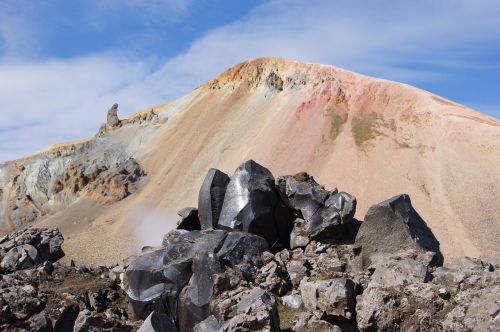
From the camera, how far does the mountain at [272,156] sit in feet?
124

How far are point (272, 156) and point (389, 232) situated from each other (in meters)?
29.5


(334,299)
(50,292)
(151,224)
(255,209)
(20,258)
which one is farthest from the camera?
(151,224)

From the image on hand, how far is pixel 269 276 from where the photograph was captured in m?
15.4

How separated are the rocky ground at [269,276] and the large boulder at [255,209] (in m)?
0.03

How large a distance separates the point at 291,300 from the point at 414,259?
3.30m

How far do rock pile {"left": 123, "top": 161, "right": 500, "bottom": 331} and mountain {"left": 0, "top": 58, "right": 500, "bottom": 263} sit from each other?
51.0ft

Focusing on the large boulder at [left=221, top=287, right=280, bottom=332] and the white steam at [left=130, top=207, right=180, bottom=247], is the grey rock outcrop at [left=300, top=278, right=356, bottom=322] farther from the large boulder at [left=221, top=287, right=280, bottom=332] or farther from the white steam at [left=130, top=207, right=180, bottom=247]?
the white steam at [left=130, top=207, right=180, bottom=247]

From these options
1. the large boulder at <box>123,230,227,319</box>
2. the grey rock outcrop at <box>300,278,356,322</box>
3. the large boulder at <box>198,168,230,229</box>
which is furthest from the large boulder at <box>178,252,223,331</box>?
the large boulder at <box>198,168,230,229</box>

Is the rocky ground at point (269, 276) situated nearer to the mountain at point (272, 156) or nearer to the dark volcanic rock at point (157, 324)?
the dark volcanic rock at point (157, 324)

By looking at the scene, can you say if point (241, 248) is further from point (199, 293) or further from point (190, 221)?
point (190, 221)

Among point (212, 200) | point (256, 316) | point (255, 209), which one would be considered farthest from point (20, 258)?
point (256, 316)

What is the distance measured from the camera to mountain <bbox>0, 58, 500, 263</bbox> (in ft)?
124

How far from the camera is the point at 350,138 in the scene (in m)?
45.2

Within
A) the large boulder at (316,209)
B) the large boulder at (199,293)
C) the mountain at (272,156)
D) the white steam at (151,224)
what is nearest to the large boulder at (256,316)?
the large boulder at (199,293)
